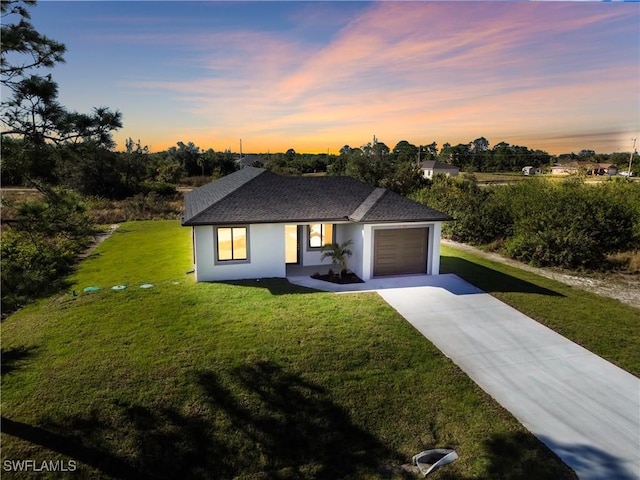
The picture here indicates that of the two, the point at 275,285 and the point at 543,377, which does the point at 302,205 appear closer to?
the point at 275,285

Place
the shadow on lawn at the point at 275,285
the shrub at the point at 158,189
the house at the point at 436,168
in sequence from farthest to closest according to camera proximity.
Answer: the house at the point at 436,168
the shrub at the point at 158,189
the shadow on lawn at the point at 275,285

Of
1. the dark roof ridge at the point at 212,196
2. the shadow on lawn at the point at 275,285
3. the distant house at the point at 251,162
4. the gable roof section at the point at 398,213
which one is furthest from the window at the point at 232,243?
the distant house at the point at 251,162

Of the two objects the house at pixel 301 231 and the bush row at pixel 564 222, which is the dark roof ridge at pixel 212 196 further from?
the bush row at pixel 564 222

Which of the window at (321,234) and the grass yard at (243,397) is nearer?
the grass yard at (243,397)

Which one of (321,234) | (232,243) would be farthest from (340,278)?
(232,243)

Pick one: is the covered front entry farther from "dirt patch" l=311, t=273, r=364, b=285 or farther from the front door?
the front door

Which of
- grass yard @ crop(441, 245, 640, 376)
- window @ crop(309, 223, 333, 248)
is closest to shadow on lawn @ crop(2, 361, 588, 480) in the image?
grass yard @ crop(441, 245, 640, 376)

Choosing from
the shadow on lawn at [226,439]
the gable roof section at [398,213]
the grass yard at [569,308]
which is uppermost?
the gable roof section at [398,213]
